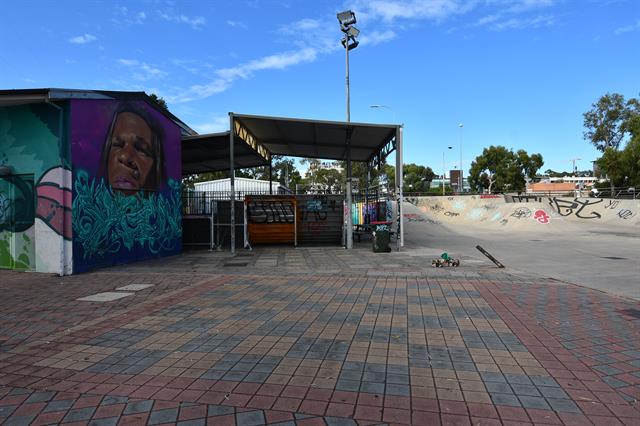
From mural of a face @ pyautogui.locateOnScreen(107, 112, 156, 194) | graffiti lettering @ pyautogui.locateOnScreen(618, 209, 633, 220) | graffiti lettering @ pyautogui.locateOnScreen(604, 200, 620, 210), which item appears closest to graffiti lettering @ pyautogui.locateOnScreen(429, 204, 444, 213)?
graffiti lettering @ pyautogui.locateOnScreen(604, 200, 620, 210)

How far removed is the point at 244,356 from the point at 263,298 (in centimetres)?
282

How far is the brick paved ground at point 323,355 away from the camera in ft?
10.9

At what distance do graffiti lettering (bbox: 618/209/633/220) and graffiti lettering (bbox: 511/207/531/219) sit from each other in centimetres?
632

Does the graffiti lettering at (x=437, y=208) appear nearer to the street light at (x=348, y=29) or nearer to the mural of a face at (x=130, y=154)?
the street light at (x=348, y=29)

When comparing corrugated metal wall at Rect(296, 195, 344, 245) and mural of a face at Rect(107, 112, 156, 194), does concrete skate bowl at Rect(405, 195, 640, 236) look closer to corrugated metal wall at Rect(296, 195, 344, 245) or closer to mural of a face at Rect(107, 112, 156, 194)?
corrugated metal wall at Rect(296, 195, 344, 245)

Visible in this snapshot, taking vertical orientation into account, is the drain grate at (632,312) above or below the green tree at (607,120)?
below

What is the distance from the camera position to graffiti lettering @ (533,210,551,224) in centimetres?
2878

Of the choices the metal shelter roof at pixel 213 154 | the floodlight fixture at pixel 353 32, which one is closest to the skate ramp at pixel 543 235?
the metal shelter roof at pixel 213 154

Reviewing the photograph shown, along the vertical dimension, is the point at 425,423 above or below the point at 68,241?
below

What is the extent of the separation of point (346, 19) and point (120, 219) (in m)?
12.9

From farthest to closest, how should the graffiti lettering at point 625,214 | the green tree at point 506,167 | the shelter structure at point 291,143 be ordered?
the green tree at point 506,167
the graffiti lettering at point 625,214
the shelter structure at point 291,143

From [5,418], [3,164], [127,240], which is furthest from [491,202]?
[5,418]

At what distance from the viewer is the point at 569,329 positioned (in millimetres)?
5383

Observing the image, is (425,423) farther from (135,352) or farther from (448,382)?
(135,352)
